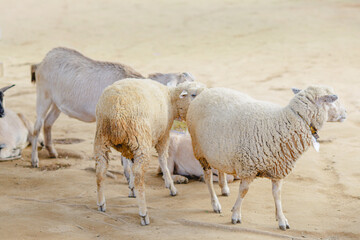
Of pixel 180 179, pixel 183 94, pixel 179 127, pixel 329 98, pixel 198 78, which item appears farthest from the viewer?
pixel 198 78

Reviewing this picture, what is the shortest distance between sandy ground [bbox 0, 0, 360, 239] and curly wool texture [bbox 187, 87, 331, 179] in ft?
2.08

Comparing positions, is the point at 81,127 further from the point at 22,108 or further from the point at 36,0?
the point at 36,0

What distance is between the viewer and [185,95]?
635cm

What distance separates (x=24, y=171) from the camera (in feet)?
25.2

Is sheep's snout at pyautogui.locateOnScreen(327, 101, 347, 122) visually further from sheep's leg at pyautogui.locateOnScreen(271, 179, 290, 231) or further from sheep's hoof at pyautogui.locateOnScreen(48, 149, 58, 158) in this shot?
sheep's hoof at pyautogui.locateOnScreen(48, 149, 58, 158)

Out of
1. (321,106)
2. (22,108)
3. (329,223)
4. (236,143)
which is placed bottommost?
(22,108)

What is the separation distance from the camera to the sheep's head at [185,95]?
249 inches

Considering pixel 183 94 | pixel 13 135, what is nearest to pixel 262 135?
pixel 183 94

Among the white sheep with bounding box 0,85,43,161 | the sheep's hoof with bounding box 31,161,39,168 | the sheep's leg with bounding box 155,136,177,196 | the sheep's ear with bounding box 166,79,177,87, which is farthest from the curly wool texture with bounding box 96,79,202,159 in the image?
the white sheep with bounding box 0,85,43,161

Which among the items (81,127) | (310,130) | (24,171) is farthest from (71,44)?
(310,130)

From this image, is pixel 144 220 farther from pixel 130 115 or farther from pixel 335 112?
pixel 335 112

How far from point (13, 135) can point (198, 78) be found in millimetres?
6670

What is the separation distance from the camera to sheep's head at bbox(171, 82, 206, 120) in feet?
20.8

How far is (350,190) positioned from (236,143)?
202 centimetres
